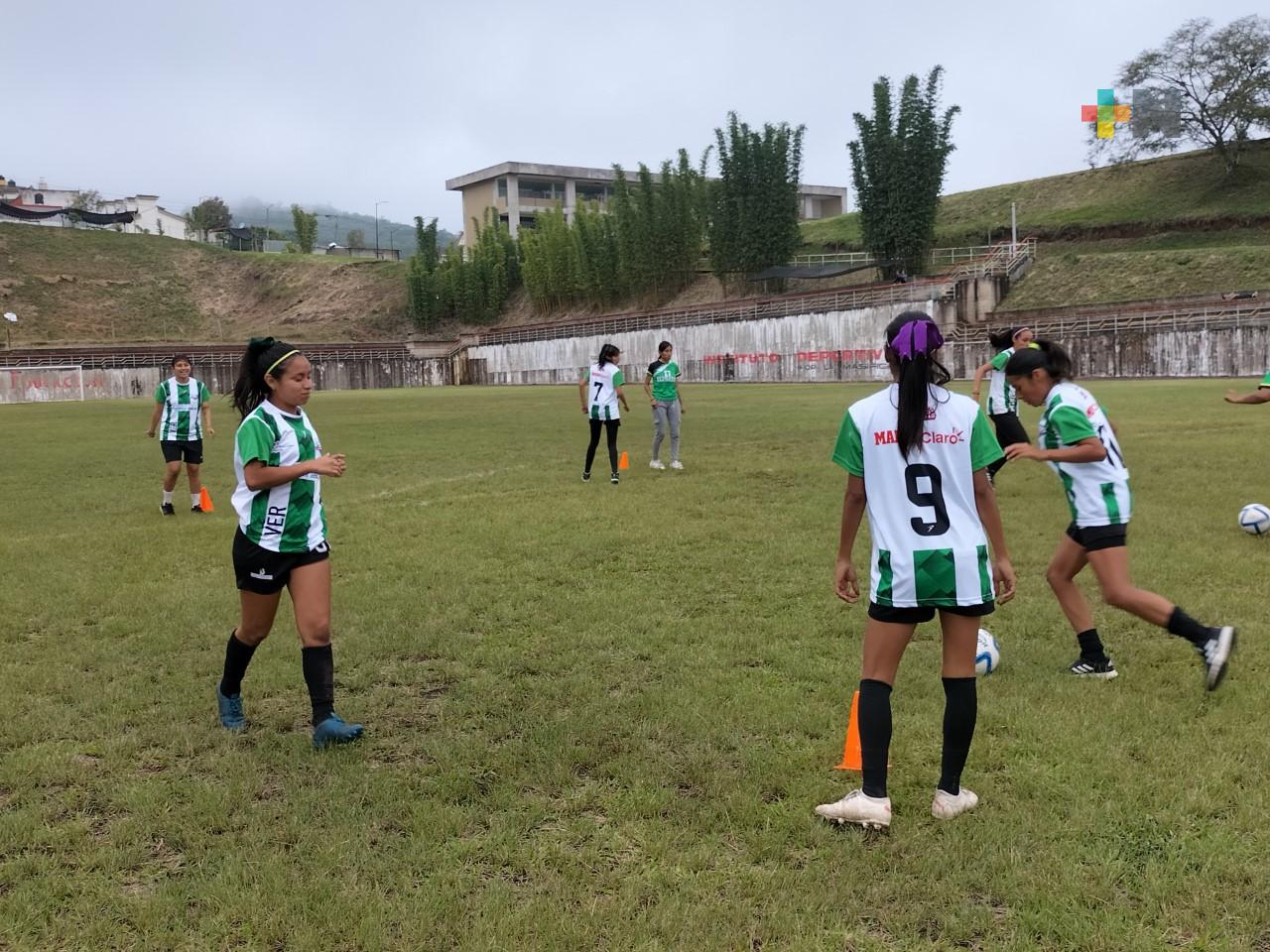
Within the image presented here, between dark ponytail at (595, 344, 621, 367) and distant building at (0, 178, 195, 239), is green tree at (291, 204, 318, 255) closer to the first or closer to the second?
distant building at (0, 178, 195, 239)

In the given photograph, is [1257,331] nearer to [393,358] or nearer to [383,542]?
[383,542]

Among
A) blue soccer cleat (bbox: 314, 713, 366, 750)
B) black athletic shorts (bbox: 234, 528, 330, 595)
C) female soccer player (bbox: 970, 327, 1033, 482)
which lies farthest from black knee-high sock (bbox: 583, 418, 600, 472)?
blue soccer cleat (bbox: 314, 713, 366, 750)

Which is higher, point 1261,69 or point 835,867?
point 1261,69

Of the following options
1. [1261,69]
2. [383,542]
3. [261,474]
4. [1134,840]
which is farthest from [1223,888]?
[1261,69]

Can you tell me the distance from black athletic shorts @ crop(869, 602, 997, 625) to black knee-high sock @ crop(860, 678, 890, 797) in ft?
0.84

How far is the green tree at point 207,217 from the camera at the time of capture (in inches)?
5049

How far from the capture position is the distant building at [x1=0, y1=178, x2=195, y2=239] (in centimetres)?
11989

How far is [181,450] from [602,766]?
9.27 meters

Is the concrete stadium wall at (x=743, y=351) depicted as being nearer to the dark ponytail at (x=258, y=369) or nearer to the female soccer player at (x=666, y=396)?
the female soccer player at (x=666, y=396)

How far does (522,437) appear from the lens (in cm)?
1970

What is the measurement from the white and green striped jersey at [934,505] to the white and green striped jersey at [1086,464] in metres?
1.70

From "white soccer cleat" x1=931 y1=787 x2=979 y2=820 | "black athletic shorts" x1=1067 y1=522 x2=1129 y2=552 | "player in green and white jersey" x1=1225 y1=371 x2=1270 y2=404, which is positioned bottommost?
"white soccer cleat" x1=931 y1=787 x2=979 y2=820

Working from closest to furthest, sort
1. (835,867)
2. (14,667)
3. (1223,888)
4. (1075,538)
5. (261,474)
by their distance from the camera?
(1223,888) → (835,867) → (261,474) → (1075,538) → (14,667)

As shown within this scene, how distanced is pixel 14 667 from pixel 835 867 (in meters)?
5.07
